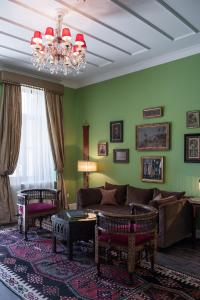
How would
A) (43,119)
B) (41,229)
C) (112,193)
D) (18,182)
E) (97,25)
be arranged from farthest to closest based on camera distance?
(43,119)
(18,182)
(112,193)
(41,229)
(97,25)

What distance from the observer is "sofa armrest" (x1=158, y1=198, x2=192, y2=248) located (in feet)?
12.0

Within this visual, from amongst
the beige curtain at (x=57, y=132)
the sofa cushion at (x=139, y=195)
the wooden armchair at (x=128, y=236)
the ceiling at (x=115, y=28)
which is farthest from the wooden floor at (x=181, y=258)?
the ceiling at (x=115, y=28)

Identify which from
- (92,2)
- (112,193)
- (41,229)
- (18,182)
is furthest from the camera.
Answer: (18,182)

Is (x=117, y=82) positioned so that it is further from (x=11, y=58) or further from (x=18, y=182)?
(x=18, y=182)

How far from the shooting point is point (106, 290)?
2.61 m

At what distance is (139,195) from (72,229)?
1.68 m

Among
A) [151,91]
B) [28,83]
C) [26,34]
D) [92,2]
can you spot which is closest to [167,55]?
[151,91]

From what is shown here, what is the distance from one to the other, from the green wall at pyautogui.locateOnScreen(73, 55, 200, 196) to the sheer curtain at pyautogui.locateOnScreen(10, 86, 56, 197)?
2.93 ft

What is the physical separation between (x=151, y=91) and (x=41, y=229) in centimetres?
324

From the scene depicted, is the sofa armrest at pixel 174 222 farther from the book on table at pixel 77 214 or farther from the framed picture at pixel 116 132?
the framed picture at pixel 116 132

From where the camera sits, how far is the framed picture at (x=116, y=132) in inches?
216

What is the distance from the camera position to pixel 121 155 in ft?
17.9

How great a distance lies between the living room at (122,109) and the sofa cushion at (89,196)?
25.6 inches

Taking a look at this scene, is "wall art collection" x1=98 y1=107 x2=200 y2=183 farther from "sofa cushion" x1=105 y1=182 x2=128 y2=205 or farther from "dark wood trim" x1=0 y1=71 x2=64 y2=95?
"dark wood trim" x1=0 y1=71 x2=64 y2=95
